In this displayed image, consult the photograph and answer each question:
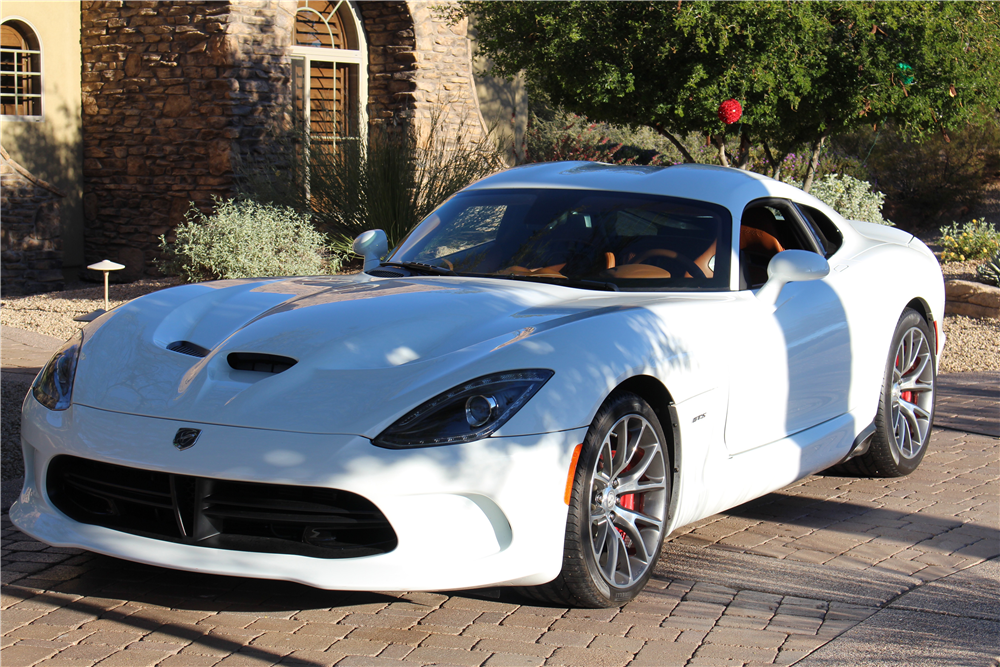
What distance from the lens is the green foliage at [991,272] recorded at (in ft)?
41.3

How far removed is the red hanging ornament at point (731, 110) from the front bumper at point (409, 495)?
784 centimetres

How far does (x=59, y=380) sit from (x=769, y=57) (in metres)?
8.45

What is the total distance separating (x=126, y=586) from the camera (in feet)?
13.0

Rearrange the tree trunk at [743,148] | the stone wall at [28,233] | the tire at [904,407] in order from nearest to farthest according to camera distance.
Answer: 1. the tire at [904,407]
2. the tree trunk at [743,148]
3. the stone wall at [28,233]

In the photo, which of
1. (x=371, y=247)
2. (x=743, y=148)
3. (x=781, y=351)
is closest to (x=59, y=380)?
(x=371, y=247)

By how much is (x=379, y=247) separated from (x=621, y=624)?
2.52m

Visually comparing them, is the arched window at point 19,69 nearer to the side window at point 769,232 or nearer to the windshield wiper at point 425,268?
the windshield wiper at point 425,268

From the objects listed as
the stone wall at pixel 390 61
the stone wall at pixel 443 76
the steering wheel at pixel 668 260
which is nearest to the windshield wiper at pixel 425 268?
the steering wheel at pixel 668 260

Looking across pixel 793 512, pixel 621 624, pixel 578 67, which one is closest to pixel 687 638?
pixel 621 624

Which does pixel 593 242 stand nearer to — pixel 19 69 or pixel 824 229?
pixel 824 229

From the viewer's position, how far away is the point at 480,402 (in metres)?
3.46

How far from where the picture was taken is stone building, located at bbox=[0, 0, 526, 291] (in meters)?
14.2

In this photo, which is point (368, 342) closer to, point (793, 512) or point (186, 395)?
point (186, 395)

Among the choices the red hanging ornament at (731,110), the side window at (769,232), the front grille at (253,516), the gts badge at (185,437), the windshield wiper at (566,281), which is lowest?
the front grille at (253,516)
